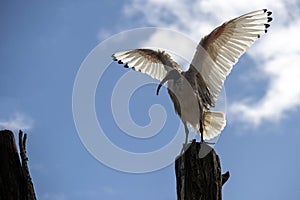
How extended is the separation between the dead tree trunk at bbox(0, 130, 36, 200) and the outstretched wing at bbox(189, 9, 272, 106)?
479cm

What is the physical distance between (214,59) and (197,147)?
159 inches

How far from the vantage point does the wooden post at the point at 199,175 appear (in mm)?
4598

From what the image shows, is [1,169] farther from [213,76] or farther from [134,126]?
[213,76]

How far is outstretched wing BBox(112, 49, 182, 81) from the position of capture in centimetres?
947


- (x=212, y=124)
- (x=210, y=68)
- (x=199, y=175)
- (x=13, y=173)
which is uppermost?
(x=210, y=68)

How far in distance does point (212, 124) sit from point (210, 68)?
3.23 feet

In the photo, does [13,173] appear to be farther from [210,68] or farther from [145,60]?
[145,60]

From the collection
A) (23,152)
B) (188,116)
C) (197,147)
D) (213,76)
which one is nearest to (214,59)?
(213,76)

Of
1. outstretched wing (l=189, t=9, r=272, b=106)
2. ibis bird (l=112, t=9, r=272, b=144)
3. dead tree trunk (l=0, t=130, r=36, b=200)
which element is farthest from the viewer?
outstretched wing (l=189, t=9, r=272, b=106)

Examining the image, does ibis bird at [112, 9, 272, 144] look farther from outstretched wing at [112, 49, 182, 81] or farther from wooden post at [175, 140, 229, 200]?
wooden post at [175, 140, 229, 200]

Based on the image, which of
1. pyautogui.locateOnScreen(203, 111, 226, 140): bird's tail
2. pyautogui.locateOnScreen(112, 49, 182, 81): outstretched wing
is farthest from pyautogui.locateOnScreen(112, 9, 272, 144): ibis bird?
pyautogui.locateOnScreen(112, 49, 182, 81): outstretched wing

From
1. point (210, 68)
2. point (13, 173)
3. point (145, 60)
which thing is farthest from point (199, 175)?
point (145, 60)

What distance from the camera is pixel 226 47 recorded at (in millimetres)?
8844

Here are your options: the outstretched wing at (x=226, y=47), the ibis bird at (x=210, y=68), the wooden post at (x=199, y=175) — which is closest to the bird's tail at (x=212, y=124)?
the ibis bird at (x=210, y=68)
